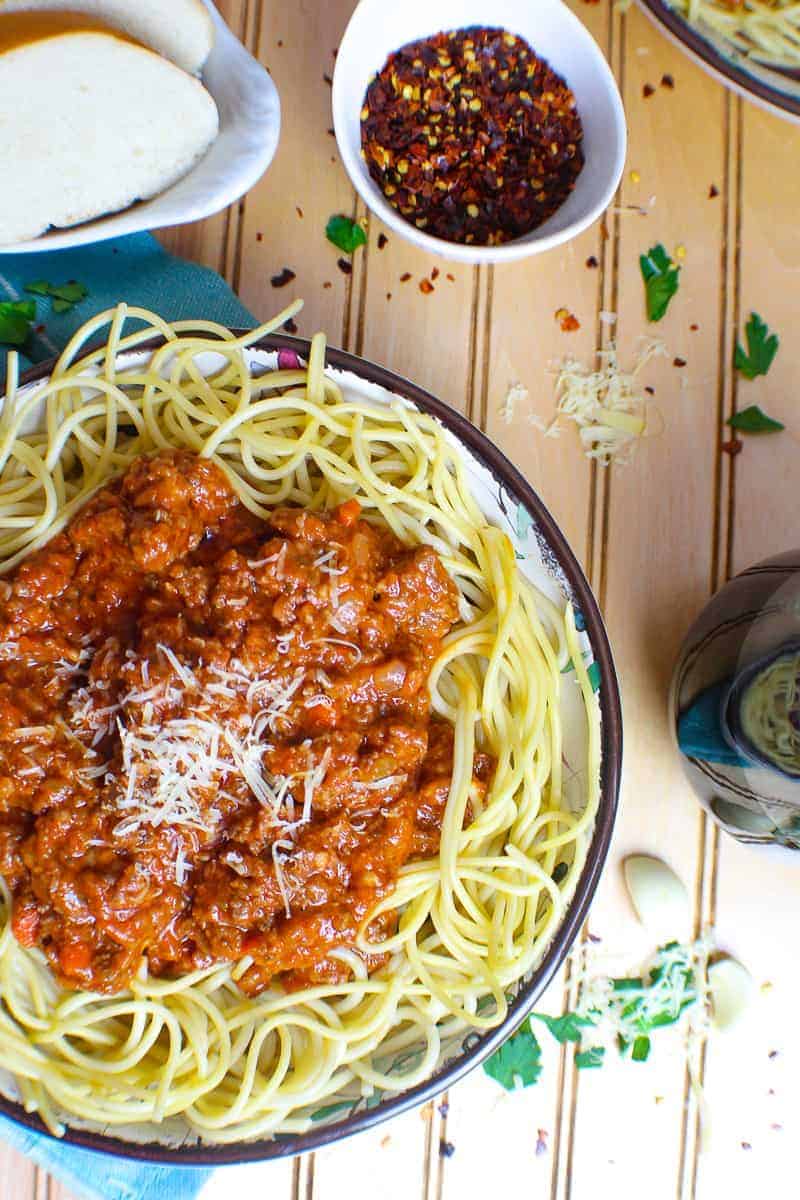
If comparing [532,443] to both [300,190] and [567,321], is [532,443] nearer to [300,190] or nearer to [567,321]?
[567,321]

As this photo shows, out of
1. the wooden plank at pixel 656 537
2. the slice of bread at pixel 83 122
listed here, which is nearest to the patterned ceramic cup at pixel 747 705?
the wooden plank at pixel 656 537

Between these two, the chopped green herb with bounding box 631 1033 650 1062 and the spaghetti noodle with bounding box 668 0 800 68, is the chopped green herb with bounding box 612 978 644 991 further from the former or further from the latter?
the spaghetti noodle with bounding box 668 0 800 68

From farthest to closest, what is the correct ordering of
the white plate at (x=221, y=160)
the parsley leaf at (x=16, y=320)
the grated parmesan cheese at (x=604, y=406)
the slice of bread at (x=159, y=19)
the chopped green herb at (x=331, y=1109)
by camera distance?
1. the grated parmesan cheese at (x=604, y=406)
2. the parsley leaf at (x=16, y=320)
3. the white plate at (x=221, y=160)
4. the slice of bread at (x=159, y=19)
5. the chopped green herb at (x=331, y=1109)

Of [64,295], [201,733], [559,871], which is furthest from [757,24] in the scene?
[201,733]

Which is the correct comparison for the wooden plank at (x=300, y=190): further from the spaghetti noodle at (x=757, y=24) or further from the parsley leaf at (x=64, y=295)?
the spaghetti noodle at (x=757, y=24)

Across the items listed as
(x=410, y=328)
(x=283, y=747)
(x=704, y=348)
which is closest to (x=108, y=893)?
(x=283, y=747)

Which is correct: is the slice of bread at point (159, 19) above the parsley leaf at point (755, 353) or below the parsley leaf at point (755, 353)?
above
